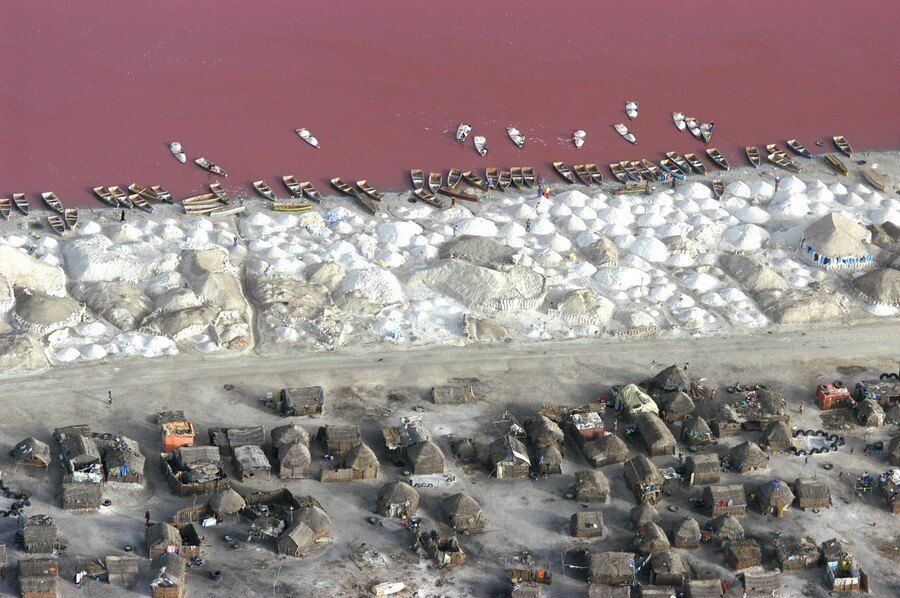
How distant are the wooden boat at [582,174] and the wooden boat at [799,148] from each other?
15344 millimetres

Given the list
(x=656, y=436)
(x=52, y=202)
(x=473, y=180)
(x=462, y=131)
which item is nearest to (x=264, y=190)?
(x=52, y=202)

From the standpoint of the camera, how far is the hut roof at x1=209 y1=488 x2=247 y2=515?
59781 millimetres

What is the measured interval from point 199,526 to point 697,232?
3744 cm

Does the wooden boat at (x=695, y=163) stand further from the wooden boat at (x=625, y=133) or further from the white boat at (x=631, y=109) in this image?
the white boat at (x=631, y=109)

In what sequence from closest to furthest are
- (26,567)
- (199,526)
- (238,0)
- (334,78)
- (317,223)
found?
1. (26,567)
2. (199,526)
3. (317,223)
4. (334,78)
5. (238,0)

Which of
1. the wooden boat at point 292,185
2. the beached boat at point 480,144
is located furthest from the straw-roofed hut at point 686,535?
the beached boat at point 480,144

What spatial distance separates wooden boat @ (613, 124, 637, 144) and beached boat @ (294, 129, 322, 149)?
20641mm

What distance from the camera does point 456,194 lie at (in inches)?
3457

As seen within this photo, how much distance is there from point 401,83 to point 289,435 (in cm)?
4209

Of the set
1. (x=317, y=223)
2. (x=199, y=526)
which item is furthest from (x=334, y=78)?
(x=199, y=526)

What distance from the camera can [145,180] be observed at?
8738 centimetres

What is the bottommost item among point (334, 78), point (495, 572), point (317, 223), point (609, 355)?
point (495, 572)

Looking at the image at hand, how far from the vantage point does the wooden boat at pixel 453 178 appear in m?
88.8

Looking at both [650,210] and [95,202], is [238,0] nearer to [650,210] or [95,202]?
[95,202]
